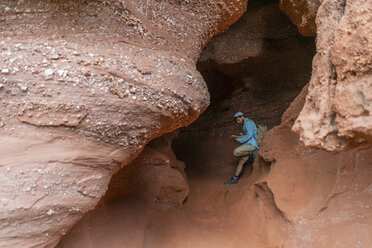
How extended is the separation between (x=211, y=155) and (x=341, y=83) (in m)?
3.13

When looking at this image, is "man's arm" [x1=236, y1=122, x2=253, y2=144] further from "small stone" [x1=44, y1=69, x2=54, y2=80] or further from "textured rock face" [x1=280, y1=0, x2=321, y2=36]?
"small stone" [x1=44, y1=69, x2=54, y2=80]

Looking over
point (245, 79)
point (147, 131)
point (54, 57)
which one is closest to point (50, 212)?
point (147, 131)

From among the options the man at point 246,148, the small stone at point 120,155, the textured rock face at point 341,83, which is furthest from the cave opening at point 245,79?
the textured rock face at point 341,83

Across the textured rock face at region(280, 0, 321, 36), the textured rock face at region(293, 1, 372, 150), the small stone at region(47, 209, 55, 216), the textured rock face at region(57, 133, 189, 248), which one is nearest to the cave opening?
the textured rock face at region(57, 133, 189, 248)

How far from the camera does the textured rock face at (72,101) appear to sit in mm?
1751

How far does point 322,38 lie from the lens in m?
1.80

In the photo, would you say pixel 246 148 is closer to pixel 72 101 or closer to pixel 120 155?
pixel 120 155

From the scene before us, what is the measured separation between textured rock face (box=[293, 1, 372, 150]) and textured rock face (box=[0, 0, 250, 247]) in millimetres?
799

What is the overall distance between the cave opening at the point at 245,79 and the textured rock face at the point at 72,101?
1.88 metres

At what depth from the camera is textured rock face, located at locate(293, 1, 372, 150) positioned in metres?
1.44

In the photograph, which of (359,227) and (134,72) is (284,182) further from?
(134,72)

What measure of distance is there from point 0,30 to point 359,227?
2467 mm

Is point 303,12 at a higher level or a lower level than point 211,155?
higher

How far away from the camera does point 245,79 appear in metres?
4.60
